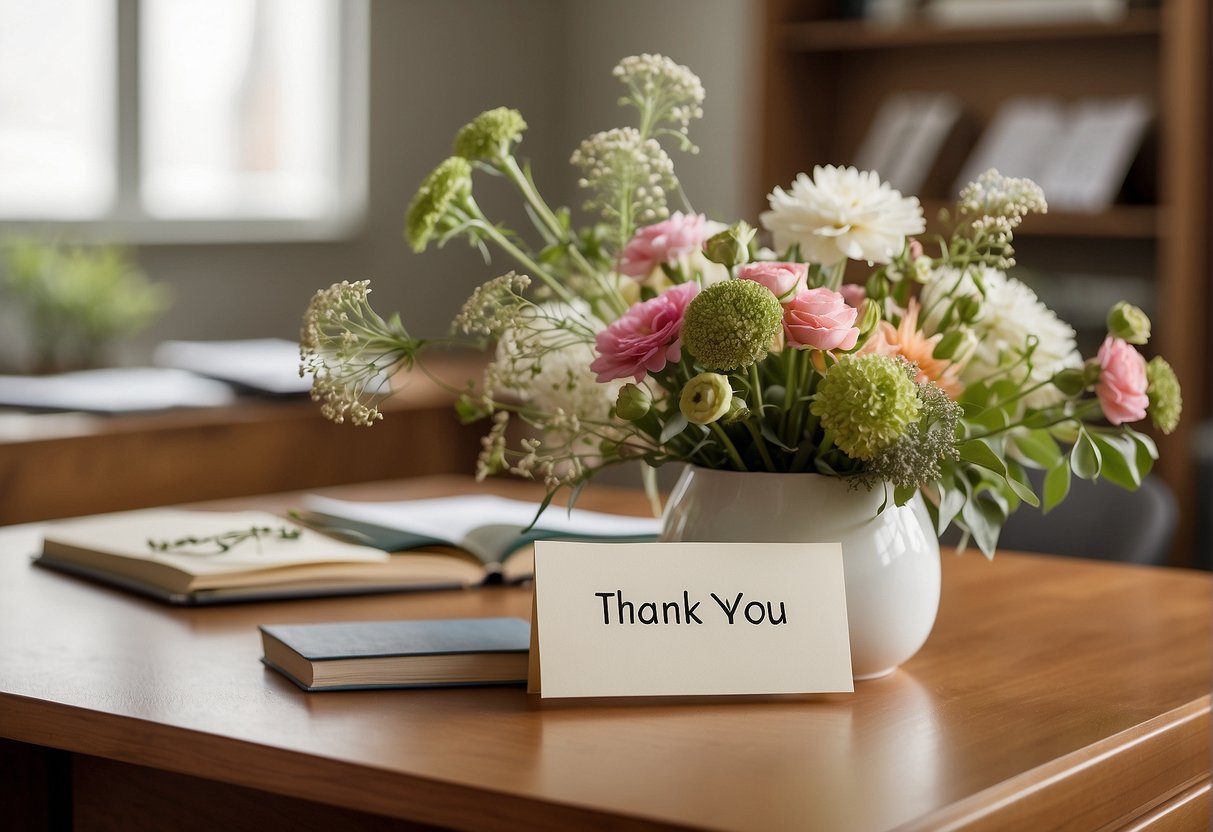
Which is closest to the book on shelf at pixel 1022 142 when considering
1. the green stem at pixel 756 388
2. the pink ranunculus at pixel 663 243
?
the pink ranunculus at pixel 663 243

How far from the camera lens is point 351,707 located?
41.6 inches

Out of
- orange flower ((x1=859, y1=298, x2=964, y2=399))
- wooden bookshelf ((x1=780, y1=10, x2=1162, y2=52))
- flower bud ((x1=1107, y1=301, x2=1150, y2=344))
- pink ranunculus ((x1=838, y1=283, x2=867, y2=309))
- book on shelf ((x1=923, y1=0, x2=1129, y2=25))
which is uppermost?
book on shelf ((x1=923, y1=0, x2=1129, y2=25))

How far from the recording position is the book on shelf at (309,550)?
141 centimetres

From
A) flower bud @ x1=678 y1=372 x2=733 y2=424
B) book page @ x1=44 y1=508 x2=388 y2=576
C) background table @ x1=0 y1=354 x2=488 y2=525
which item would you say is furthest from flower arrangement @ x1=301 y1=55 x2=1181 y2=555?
background table @ x1=0 y1=354 x2=488 y2=525

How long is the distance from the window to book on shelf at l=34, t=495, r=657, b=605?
208 centimetres

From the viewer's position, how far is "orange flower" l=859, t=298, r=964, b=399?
1126 millimetres

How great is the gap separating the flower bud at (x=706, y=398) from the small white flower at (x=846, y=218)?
0.16m

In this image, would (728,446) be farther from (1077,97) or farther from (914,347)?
(1077,97)

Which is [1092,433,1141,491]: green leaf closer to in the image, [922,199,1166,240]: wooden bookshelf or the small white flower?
the small white flower

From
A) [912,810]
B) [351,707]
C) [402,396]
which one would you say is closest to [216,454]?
[402,396]

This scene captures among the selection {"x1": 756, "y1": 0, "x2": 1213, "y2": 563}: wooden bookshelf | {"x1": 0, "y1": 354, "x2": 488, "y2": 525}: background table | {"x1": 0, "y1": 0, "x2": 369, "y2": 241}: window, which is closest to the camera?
{"x1": 0, "y1": 354, "x2": 488, "y2": 525}: background table

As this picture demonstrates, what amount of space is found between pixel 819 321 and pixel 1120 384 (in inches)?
10.4

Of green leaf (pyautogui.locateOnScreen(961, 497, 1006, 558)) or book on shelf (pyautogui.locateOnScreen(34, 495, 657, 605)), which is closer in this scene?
green leaf (pyautogui.locateOnScreen(961, 497, 1006, 558))

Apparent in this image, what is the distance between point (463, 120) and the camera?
452 cm
